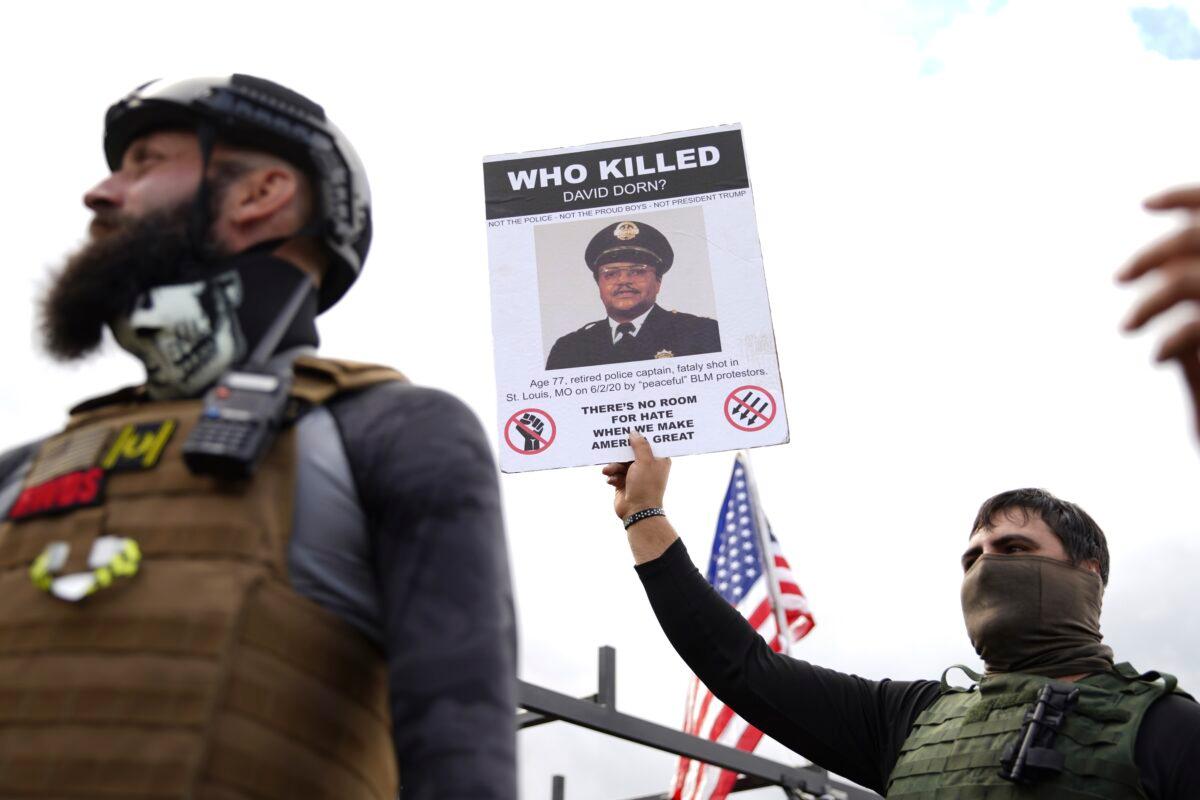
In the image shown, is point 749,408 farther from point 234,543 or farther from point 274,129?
point 234,543

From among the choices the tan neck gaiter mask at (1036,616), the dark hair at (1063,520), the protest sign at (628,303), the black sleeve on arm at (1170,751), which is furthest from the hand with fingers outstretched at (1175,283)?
the dark hair at (1063,520)

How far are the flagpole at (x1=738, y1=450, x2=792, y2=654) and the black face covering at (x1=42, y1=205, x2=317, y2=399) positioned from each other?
781 cm

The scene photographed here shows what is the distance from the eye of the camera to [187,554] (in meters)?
1.82

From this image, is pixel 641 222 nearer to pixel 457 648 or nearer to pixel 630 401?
pixel 630 401

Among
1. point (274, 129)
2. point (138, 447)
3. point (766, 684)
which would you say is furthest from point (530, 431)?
point (138, 447)

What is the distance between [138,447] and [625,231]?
89.5 inches

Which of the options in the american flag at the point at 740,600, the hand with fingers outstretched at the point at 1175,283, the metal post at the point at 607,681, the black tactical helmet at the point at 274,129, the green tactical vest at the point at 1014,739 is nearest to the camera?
the hand with fingers outstretched at the point at 1175,283

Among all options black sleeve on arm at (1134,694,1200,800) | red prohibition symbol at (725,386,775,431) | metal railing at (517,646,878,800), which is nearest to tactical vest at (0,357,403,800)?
red prohibition symbol at (725,386,775,431)

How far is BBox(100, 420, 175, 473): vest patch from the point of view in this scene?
1.94m

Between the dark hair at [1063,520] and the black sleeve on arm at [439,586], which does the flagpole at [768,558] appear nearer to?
the dark hair at [1063,520]

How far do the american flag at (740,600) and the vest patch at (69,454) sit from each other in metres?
7.34

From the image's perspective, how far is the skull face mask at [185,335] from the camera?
2.06 meters

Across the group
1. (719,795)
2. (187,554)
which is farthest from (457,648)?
(719,795)

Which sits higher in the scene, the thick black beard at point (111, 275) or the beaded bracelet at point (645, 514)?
the thick black beard at point (111, 275)
